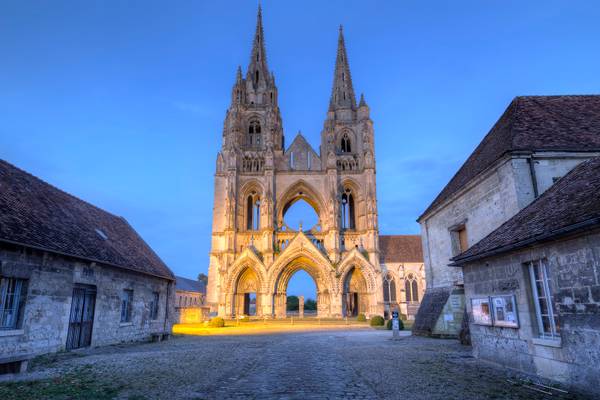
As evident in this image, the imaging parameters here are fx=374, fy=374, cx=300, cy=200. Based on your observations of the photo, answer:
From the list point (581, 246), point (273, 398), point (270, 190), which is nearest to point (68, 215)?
point (273, 398)

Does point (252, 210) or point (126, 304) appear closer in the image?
point (126, 304)

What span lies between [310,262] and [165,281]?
19.5 meters

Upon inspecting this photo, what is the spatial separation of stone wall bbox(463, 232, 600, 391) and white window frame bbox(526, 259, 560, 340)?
8 centimetres

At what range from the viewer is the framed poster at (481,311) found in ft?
29.1

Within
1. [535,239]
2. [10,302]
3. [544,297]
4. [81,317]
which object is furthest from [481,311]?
[81,317]

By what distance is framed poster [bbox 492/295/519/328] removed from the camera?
312 inches

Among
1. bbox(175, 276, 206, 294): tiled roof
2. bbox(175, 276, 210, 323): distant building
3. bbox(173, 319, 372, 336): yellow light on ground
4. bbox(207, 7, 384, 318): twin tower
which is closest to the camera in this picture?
bbox(173, 319, 372, 336): yellow light on ground

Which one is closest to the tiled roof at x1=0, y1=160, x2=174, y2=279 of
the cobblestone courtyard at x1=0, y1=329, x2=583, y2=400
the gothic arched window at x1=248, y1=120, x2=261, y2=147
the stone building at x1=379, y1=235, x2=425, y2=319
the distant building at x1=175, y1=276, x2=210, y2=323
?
the cobblestone courtyard at x1=0, y1=329, x2=583, y2=400

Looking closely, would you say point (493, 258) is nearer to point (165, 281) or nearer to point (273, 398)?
point (273, 398)

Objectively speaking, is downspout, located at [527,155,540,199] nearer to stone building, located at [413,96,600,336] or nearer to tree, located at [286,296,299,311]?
stone building, located at [413,96,600,336]

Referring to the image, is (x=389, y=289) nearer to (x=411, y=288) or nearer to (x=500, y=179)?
(x=411, y=288)

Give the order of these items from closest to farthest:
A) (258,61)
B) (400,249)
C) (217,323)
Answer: (217,323), (400,249), (258,61)

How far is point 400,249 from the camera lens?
4409 cm

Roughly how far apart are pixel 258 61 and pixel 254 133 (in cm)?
1082
